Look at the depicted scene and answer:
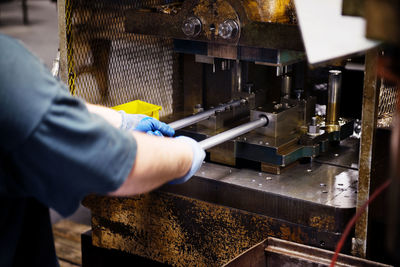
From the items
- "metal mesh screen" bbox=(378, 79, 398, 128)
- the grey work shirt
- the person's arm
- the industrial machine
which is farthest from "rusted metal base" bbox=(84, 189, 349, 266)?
the grey work shirt

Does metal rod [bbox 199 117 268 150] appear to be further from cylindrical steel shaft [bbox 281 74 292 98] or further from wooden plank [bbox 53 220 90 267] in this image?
wooden plank [bbox 53 220 90 267]

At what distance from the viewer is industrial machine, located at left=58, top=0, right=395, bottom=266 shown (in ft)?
5.63

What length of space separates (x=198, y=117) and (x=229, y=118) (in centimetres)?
19

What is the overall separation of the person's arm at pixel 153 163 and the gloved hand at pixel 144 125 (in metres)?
0.44

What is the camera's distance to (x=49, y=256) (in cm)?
127

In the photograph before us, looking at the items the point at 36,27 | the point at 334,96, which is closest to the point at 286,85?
the point at 334,96

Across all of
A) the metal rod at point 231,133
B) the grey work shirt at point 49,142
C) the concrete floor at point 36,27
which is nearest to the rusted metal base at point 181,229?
the metal rod at point 231,133

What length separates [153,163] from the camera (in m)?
1.09

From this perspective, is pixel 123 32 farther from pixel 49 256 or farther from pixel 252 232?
pixel 49 256

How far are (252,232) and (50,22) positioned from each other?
905 cm

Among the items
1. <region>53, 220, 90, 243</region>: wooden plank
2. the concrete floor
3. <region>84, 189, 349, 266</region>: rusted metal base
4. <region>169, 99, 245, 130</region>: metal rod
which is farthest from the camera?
the concrete floor

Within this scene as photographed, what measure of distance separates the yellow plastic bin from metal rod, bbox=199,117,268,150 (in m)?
0.39

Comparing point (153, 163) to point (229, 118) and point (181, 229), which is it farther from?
point (229, 118)

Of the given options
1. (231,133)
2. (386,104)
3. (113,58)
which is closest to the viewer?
(386,104)
